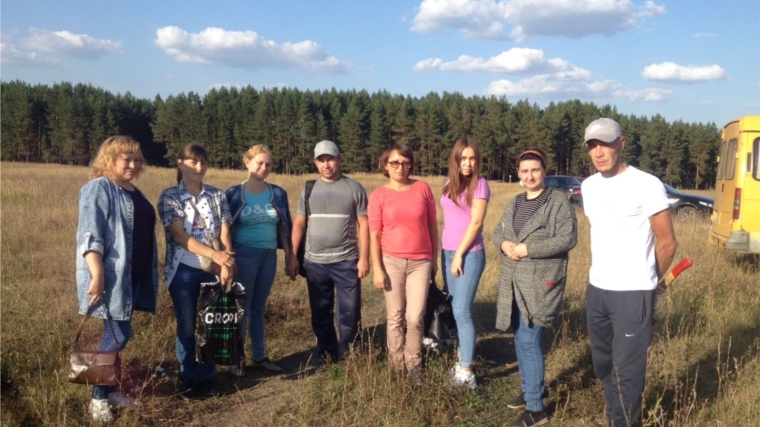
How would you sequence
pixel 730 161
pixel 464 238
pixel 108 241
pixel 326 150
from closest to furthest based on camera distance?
pixel 108 241, pixel 464 238, pixel 326 150, pixel 730 161

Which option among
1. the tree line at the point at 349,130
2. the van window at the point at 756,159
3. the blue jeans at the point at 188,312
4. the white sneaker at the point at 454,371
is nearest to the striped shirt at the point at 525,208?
the white sneaker at the point at 454,371

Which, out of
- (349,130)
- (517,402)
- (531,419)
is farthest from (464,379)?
(349,130)

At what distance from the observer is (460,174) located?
396cm

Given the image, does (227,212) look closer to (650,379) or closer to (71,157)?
(650,379)

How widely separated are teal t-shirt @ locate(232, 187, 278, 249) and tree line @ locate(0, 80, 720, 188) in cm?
5800

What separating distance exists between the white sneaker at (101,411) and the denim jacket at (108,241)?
1.78 feet

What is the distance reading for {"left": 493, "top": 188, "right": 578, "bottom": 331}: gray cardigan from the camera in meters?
3.37

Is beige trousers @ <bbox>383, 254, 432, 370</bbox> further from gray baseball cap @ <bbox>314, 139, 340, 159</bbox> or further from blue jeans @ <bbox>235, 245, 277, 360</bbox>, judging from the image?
blue jeans @ <bbox>235, 245, 277, 360</bbox>

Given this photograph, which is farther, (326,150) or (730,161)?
(730,161)

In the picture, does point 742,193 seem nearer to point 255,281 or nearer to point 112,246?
point 255,281

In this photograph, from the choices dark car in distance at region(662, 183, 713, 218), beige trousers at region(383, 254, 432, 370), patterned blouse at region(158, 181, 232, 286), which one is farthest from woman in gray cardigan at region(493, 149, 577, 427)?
dark car in distance at region(662, 183, 713, 218)

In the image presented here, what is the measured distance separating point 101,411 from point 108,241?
3.48 ft

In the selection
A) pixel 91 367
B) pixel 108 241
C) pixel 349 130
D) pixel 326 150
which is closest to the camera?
pixel 91 367

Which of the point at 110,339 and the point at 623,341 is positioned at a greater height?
the point at 623,341
